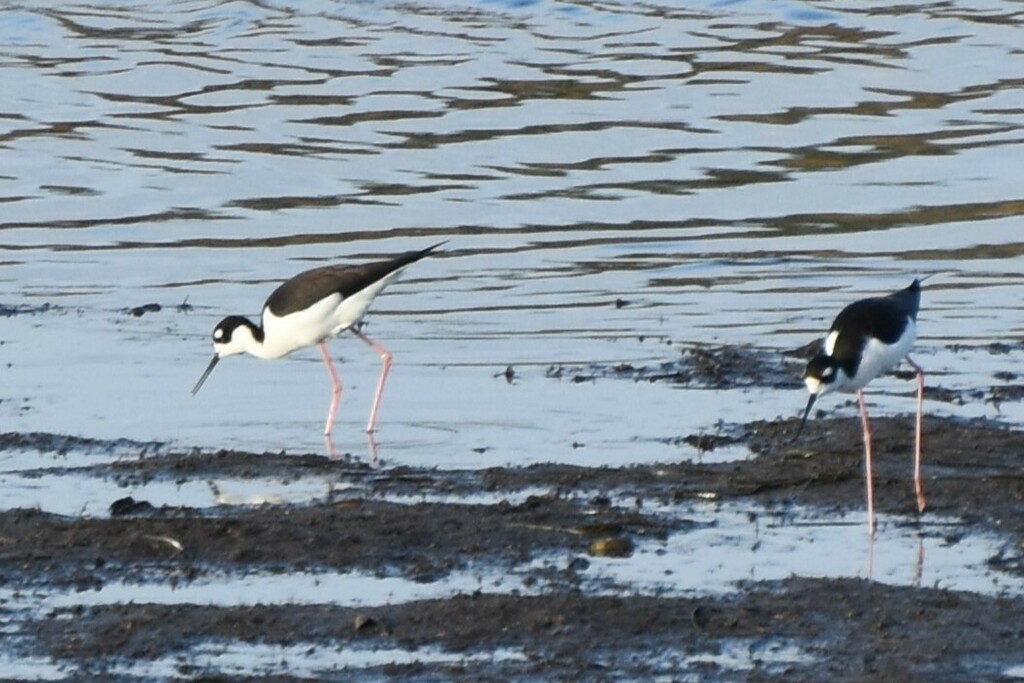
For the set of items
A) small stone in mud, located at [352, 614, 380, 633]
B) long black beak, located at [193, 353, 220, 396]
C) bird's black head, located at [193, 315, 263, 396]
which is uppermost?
small stone in mud, located at [352, 614, 380, 633]

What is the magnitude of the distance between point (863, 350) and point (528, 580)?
2.59 m

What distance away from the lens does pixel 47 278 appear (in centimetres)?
1498

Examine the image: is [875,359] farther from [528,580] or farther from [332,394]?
[332,394]

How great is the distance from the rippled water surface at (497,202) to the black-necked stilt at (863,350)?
660mm

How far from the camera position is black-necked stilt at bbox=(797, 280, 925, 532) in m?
9.48

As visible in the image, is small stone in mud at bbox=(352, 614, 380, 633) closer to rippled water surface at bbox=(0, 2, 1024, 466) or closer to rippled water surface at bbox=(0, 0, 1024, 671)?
rippled water surface at bbox=(0, 0, 1024, 671)

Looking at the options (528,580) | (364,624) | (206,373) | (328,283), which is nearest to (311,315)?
(328,283)

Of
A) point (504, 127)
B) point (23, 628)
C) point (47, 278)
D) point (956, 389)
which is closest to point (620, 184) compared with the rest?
point (504, 127)

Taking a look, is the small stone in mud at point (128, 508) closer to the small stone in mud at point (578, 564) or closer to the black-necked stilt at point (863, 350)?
the small stone in mud at point (578, 564)

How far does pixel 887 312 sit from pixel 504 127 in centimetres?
1213

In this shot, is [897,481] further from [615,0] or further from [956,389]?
[615,0]

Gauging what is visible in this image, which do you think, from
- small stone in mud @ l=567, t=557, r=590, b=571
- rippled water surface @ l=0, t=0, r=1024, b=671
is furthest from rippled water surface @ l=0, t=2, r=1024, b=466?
small stone in mud @ l=567, t=557, r=590, b=571

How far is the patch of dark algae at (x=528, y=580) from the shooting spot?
6.79 meters

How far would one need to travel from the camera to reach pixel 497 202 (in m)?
18.2
